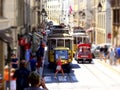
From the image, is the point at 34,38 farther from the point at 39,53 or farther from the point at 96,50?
the point at 39,53

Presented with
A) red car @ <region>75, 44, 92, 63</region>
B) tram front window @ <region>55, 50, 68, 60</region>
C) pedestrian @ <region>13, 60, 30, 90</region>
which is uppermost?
pedestrian @ <region>13, 60, 30, 90</region>

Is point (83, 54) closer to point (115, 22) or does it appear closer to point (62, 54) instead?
point (62, 54)

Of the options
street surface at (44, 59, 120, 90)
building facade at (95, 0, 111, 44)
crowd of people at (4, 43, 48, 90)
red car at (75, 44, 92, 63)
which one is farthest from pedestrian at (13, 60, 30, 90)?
building facade at (95, 0, 111, 44)

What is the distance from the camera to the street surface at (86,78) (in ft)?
79.3

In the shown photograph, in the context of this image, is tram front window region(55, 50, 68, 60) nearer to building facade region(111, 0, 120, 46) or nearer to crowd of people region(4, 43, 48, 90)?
crowd of people region(4, 43, 48, 90)

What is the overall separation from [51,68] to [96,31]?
38.4 metres

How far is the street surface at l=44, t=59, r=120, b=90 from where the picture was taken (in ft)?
79.3

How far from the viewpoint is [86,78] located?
2822 centimetres

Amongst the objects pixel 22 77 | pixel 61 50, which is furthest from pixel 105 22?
pixel 22 77

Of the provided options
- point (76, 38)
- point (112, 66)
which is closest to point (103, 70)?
point (112, 66)

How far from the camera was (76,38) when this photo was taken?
48969mm

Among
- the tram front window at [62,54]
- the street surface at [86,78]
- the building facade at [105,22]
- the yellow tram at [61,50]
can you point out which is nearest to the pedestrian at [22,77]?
the street surface at [86,78]

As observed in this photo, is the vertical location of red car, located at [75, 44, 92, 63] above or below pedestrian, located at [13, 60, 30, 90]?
below

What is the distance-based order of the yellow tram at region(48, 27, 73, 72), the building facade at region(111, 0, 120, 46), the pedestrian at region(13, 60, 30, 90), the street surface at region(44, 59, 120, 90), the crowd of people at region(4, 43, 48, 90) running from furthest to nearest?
the building facade at region(111, 0, 120, 46), the yellow tram at region(48, 27, 73, 72), the street surface at region(44, 59, 120, 90), the pedestrian at region(13, 60, 30, 90), the crowd of people at region(4, 43, 48, 90)
